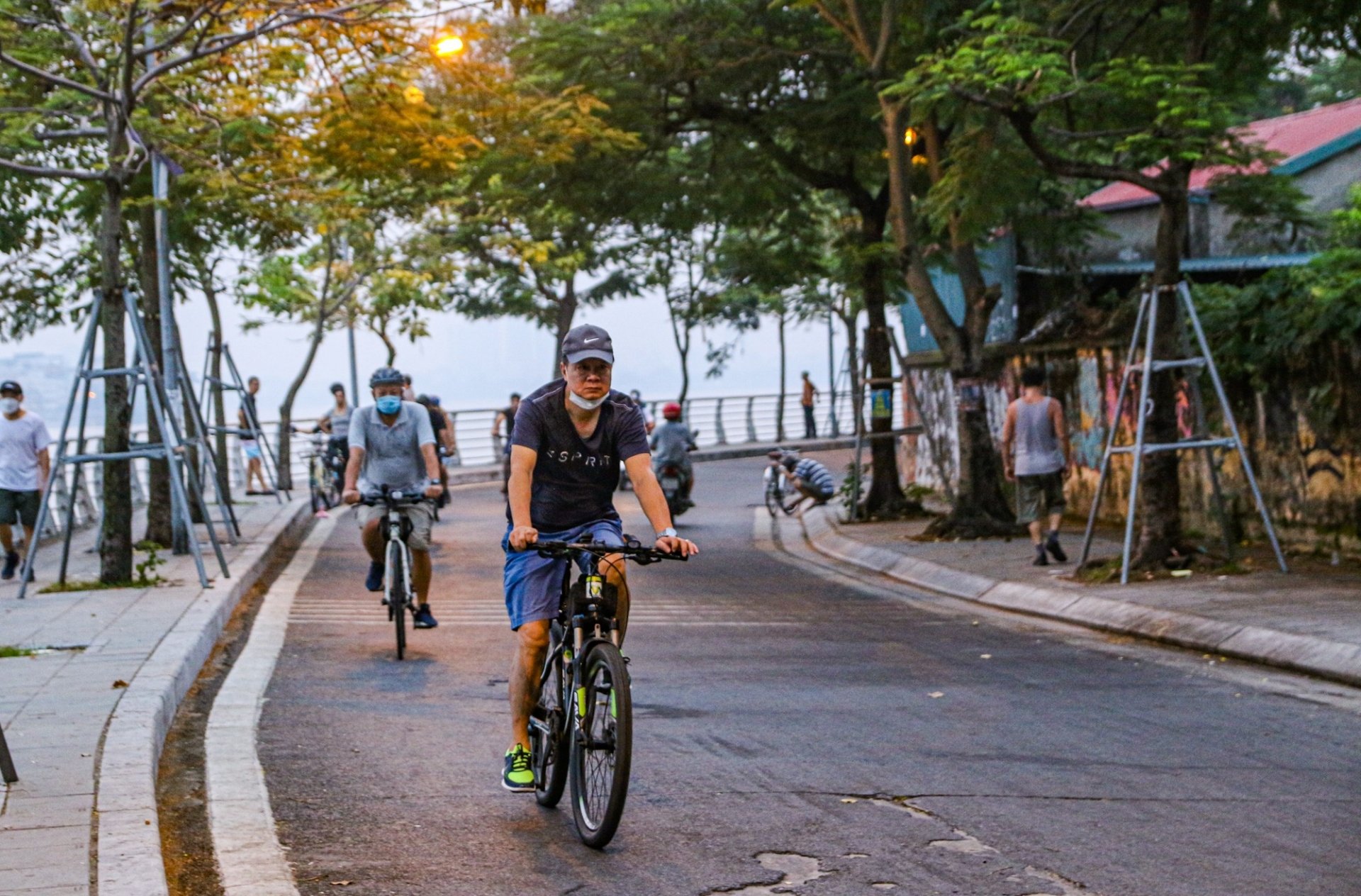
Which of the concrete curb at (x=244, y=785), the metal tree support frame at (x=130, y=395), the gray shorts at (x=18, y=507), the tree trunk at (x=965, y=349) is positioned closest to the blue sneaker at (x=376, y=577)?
the concrete curb at (x=244, y=785)

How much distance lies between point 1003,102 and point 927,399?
43.9ft

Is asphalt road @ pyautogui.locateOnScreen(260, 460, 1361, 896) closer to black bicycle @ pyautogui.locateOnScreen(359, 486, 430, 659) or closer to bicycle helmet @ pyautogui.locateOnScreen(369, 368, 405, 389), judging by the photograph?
black bicycle @ pyautogui.locateOnScreen(359, 486, 430, 659)

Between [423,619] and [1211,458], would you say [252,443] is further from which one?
[1211,458]

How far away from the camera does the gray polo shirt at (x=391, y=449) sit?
11.4 metres

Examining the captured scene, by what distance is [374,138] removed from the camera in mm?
17234

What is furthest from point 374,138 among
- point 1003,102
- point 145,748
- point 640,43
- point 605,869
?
point 605,869

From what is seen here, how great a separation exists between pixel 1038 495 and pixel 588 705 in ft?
32.5

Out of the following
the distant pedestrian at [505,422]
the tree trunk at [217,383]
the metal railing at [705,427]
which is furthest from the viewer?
the metal railing at [705,427]

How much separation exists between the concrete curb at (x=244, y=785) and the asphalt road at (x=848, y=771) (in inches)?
3.5

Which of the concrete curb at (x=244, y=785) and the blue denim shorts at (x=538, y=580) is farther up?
the blue denim shorts at (x=538, y=580)

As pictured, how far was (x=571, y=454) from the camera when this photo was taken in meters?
6.39

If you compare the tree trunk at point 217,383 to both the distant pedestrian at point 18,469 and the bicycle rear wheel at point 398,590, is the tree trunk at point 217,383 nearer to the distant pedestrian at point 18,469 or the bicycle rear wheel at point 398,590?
the distant pedestrian at point 18,469

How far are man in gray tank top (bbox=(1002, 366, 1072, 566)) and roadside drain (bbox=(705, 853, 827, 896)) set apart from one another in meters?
9.97

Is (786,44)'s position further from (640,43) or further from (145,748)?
(145,748)
